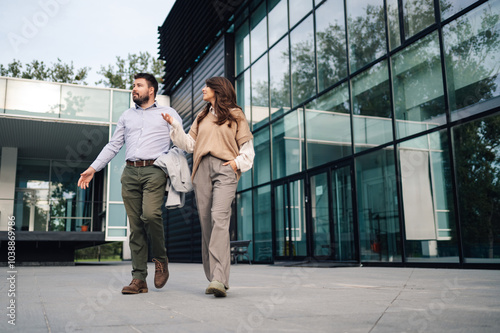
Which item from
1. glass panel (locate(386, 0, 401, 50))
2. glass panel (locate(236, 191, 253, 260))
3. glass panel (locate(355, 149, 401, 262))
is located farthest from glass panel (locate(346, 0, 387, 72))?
glass panel (locate(236, 191, 253, 260))

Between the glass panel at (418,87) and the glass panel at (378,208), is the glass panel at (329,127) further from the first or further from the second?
the glass panel at (418,87)

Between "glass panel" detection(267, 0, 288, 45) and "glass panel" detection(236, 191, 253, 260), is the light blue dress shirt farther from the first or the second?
"glass panel" detection(236, 191, 253, 260)

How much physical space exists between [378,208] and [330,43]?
3787 mm

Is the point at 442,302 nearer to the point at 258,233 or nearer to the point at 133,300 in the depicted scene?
the point at 133,300

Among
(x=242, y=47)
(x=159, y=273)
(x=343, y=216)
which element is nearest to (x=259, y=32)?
(x=242, y=47)

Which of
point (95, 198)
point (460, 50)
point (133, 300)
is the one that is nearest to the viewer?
point (133, 300)

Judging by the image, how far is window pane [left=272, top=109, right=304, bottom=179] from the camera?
1089 centimetres

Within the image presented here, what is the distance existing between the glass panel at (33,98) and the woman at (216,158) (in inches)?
442

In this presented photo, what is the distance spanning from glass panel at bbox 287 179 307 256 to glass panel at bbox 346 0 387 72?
3.09 meters

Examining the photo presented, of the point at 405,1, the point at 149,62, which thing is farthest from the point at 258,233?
the point at 149,62

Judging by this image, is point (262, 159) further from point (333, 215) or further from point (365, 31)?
point (365, 31)

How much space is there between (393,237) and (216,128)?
5423 mm

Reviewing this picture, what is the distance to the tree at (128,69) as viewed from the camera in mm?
31359

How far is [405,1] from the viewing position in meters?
8.02
